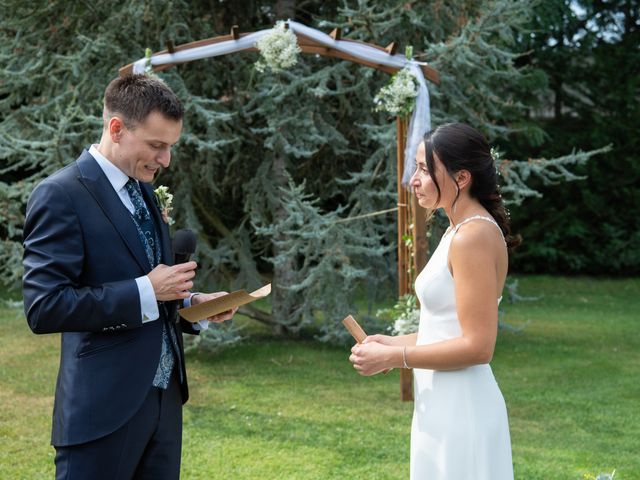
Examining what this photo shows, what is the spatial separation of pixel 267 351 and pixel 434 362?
6839 mm

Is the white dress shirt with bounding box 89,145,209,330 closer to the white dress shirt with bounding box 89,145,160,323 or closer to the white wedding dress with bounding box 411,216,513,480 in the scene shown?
the white dress shirt with bounding box 89,145,160,323

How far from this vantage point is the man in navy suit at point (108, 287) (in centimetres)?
232

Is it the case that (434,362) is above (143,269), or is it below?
below

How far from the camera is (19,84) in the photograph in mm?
8703

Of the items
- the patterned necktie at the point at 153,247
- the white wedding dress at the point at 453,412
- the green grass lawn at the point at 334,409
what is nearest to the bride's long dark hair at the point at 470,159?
the white wedding dress at the point at 453,412

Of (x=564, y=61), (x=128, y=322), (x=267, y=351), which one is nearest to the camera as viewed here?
(x=128, y=322)

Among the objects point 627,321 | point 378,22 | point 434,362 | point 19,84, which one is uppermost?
point 378,22

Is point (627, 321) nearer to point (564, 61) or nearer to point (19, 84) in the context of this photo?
point (564, 61)

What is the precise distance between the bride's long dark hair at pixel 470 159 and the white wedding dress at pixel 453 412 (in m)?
0.16

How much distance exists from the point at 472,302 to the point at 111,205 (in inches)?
44.2

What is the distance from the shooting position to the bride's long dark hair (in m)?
2.61

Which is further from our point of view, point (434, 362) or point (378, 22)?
point (378, 22)

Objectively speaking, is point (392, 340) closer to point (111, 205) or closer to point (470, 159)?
point (470, 159)

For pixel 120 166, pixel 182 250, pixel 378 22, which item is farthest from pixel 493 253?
pixel 378 22
